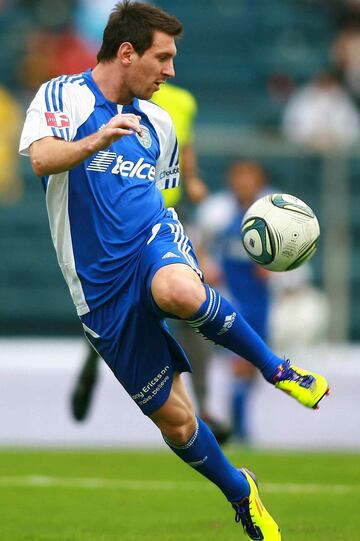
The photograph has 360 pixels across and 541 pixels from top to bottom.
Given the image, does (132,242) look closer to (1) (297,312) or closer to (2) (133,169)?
(2) (133,169)

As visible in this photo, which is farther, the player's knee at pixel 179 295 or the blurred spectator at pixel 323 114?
the blurred spectator at pixel 323 114

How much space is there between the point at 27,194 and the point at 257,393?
2.79 meters

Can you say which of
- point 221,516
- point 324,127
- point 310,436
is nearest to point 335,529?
point 221,516

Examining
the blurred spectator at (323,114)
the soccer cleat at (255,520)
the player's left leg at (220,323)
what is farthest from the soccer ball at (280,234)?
the blurred spectator at (323,114)

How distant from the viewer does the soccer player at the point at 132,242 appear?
5430mm

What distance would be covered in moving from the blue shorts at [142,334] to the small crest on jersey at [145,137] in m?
0.37

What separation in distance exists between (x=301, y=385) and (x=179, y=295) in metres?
0.67

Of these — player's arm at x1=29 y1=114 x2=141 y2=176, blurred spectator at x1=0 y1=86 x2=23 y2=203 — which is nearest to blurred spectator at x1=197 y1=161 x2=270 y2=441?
blurred spectator at x1=0 y1=86 x2=23 y2=203

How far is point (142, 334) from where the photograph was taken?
555cm

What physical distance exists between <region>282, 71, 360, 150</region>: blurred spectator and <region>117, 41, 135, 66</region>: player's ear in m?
6.45

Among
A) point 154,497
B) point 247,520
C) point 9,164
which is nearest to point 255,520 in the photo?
point 247,520

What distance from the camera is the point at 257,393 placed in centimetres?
1155

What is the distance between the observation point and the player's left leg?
5219mm

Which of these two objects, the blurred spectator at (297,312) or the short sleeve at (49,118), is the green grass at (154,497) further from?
the short sleeve at (49,118)
